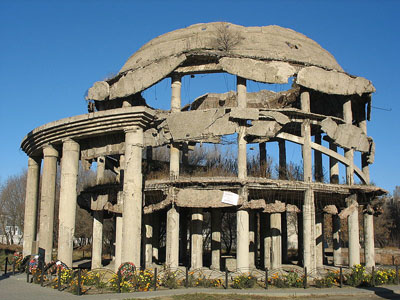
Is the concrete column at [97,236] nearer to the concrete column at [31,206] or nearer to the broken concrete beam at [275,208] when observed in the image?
the concrete column at [31,206]

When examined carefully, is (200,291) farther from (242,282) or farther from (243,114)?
(243,114)

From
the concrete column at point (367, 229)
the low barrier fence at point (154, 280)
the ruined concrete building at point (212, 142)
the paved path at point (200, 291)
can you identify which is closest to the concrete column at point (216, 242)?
the ruined concrete building at point (212, 142)

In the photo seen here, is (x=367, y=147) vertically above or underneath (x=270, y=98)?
underneath

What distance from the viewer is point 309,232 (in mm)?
21031

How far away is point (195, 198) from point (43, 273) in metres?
7.29

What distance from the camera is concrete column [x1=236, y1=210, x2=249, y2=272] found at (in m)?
20.0

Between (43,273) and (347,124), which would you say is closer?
(43,273)

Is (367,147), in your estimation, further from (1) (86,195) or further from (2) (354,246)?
(1) (86,195)

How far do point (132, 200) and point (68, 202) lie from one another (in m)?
3.90

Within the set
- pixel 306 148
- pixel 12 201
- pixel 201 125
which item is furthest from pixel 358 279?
pixel 12 201

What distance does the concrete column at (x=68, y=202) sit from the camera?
746 inches

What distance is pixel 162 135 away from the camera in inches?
840

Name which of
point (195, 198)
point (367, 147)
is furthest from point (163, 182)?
point (367, 147)

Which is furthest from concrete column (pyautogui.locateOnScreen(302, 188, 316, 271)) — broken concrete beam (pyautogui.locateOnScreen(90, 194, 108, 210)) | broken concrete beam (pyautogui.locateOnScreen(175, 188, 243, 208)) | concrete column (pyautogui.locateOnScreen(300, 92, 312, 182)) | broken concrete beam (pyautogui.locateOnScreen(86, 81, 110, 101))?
broken concrete beam (pyautogui.locateOnScreen(86, 81, 110, 101))
